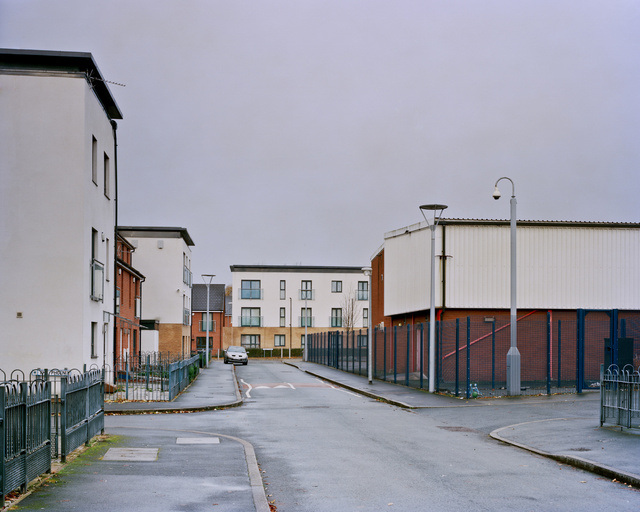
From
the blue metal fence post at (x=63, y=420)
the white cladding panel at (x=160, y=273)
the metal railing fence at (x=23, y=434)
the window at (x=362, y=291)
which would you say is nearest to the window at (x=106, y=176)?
the blue metal fence post at (x=63, y=420)

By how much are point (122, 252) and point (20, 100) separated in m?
23.0

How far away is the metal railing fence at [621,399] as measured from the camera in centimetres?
1395

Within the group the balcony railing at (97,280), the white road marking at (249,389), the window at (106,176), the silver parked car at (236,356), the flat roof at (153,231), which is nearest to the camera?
the balcony railing at (97,280)

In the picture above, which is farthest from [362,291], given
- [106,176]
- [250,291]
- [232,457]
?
[232,457]

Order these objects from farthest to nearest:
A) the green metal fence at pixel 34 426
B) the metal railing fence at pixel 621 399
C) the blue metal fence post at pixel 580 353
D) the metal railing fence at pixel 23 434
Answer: the blue metal fence post at pixel 580 353, the metal railing fence at pixel 621 399, the green metal fence at pixel 34 426, the metal railing fence at pixel 23 434

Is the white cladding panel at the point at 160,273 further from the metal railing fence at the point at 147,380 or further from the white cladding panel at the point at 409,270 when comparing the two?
the metal railing fence at the point at 147,380

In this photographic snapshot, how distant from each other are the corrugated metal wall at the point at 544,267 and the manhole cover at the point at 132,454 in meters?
23.1

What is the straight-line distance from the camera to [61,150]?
2433 centimetres

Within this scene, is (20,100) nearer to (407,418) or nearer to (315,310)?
(407,418)

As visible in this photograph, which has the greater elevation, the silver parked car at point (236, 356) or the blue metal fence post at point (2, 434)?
the blue metal fence post at point (2, 434)

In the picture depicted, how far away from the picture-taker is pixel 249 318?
93.0 meters

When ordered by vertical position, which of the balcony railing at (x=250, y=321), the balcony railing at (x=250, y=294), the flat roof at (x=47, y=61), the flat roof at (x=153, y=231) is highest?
the flat roof at (x=47, y=61)

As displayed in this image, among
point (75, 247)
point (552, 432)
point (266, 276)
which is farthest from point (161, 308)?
point (552, 432)

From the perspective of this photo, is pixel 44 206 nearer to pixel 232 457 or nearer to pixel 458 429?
pixel 458 429
